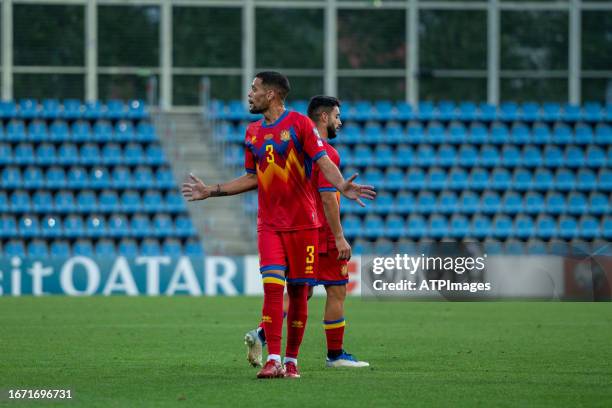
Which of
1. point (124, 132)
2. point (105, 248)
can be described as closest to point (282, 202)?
point (105, 248)

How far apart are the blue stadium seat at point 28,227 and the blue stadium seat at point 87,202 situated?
0.98 m

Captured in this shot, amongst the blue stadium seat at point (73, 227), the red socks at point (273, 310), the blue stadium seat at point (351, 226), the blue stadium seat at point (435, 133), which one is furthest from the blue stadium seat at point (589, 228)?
the red socks at point (273, 310)

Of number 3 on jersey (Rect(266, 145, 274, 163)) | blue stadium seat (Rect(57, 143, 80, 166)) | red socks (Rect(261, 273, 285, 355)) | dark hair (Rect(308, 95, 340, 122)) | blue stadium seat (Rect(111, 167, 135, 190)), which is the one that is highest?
blue stadium seat (Rect(57, 143, 80, 166))

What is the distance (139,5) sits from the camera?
29688mm

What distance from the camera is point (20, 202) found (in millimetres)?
26328

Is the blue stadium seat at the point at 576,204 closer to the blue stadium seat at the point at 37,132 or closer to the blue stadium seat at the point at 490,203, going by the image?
the blue stadium seat at the point at 490,203

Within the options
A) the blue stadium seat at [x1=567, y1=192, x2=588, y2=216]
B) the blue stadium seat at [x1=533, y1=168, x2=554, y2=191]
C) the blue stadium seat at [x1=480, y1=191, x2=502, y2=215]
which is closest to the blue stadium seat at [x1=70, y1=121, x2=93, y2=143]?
the blue stadium seat at [x1=480, y1=191, x2=502, y2=215]

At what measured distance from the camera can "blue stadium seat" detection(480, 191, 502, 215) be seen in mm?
27531

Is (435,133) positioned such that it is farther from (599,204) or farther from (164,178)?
(164,178)

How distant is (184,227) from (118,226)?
140cm

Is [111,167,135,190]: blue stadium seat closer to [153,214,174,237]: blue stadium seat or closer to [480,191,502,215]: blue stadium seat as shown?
[153,214,174,237]: blue stadium seat

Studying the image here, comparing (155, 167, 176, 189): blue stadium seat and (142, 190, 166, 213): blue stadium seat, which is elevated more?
(155, 167, 176, 189): blue stadium seat

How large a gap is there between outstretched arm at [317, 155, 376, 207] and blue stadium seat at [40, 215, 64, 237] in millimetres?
17972

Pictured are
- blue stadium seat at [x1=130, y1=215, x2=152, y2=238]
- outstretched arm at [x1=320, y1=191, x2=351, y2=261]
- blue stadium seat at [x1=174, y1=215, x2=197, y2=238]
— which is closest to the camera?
outstretched arm at [x1=320, y1=191, x2=351, y2=261]
